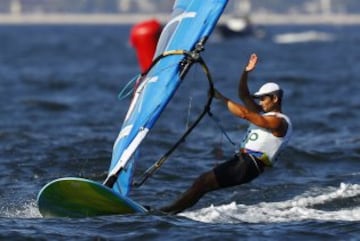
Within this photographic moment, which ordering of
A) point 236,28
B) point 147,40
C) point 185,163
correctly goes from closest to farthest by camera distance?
point 185,163
point 147,40
point 236,28

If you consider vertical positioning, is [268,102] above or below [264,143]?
above

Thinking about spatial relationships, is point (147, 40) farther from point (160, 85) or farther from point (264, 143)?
point (264, 143)

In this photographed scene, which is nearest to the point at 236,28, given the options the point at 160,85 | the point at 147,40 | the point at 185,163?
the point at 147,40

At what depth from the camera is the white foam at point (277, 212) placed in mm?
11930

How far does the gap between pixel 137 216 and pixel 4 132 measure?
876 cm

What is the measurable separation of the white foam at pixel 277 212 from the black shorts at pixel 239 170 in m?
0.40

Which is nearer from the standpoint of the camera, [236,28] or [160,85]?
[160,85]

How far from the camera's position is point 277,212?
12398mm

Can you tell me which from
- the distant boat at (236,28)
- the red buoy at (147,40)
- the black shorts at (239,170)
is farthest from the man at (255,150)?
the distant boat at (236,28)

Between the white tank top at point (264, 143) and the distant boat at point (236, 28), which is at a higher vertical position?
the distant boat at point (236, 28)

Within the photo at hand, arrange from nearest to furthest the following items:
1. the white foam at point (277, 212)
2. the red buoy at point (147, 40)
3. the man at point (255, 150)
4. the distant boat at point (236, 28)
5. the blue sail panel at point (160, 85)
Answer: the man at point (255, 150), the blue sail panel at point (160, 85), the white foam at point (277, 212), the red buoy at point (147, 40), the distant boat at point (236, 28)

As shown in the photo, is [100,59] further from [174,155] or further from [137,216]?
[137,216]

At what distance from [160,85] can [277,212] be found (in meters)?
1.72

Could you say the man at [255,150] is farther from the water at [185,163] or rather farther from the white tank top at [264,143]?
the water at [185,163]
